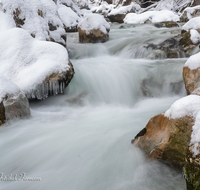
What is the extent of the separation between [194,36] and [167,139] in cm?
507

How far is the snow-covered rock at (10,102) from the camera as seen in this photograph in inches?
103

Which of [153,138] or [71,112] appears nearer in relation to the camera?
[153,138]

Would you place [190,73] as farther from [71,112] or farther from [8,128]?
[8,128]

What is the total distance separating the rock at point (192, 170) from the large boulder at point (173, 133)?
24 cm

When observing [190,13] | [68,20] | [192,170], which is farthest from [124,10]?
[192,170]

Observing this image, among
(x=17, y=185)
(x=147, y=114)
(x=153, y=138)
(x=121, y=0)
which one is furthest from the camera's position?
(x=121, y=0)

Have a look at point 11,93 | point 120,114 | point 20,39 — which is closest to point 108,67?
point 120,114

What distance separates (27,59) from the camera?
143 inches

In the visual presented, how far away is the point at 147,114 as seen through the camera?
332cm

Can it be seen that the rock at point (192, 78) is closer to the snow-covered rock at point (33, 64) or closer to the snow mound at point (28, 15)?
the snow-covered rock at point (33, 64)

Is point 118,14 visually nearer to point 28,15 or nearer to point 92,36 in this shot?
point 92,36

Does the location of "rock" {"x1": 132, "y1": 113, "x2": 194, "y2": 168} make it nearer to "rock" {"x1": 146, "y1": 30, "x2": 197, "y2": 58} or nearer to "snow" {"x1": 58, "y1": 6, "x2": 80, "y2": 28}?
"rock" {"x1": 146, "y1": 30, "x2": 197, "y2": 58}

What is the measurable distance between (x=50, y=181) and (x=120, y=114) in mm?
1974

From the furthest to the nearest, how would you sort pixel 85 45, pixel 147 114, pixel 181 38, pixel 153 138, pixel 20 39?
pixel 85 45 → pixel 181 38 → pixel 20 39 → pixel 147 114 → pixel 153 138
